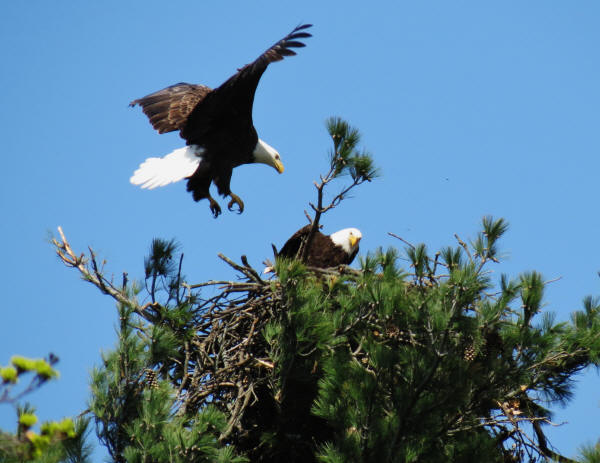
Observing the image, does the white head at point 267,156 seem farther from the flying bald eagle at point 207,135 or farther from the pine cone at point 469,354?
the pine cone at point 469,354

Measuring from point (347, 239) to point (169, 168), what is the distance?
159 centimetres

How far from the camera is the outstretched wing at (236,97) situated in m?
5.23

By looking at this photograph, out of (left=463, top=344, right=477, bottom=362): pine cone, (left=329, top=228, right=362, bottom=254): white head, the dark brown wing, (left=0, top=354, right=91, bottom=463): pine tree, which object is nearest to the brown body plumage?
(left=329, top=228, right=362, bottom=254): white head

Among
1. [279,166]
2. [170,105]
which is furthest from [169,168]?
[279,166]

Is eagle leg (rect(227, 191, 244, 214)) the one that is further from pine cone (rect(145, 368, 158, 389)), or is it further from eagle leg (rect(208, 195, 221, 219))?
pine cone (rect(145, 368, 158, 389))

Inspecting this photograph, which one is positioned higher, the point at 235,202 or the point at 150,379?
the point at 235,202

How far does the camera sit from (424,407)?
3.76 m

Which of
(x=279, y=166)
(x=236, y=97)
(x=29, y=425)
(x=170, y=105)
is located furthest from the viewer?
(x=279, y=166)

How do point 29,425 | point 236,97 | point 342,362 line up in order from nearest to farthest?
point 29,425 → point 342,362 → point 236,97

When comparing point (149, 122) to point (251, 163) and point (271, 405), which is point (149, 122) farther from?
point (271, 405)

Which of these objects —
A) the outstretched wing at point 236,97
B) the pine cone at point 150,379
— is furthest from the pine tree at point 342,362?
the outstretched wing at point 236,97

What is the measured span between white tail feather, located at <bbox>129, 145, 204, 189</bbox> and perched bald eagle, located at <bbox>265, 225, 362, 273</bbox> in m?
0.98

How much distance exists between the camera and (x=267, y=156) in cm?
679

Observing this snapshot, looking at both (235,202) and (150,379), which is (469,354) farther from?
(235,202)
